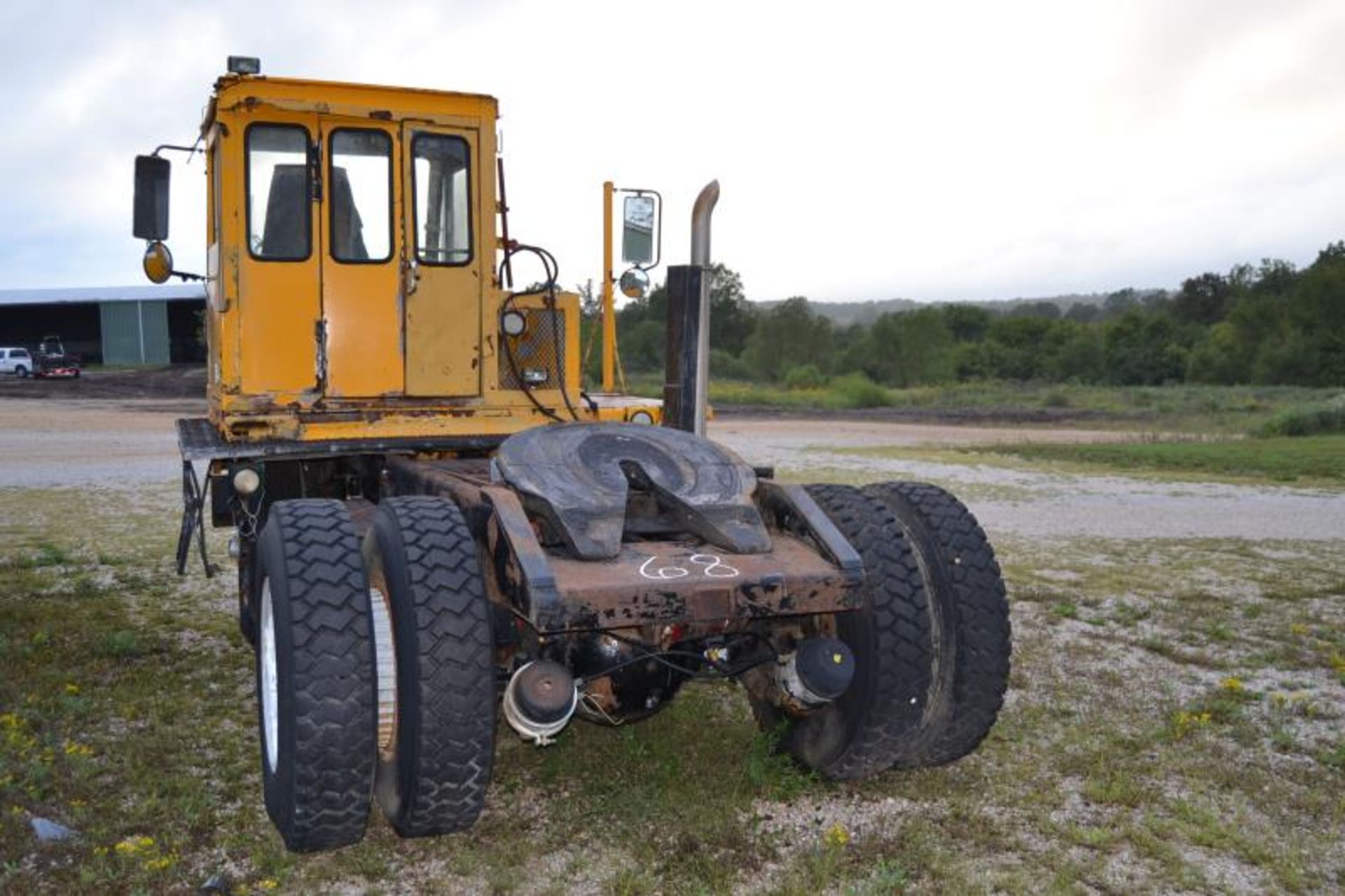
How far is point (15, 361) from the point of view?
48750 mm

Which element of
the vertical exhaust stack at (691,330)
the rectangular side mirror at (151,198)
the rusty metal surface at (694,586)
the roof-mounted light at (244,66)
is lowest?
the rusty metal surface at (694,586)

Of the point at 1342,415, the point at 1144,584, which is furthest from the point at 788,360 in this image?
the point at 1144,584

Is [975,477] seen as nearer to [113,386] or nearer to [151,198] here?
[151,198]

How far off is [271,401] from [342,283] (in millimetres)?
746

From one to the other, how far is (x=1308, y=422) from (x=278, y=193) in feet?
92.6

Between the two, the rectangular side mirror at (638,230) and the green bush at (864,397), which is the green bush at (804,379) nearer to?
the green bush at (864,397)

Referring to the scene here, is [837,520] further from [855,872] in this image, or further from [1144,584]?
[1144,584]

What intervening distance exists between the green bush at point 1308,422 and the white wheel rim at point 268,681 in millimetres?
28220

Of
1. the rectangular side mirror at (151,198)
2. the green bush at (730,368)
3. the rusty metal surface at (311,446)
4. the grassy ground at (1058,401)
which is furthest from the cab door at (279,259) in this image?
the green bush at (730,368)

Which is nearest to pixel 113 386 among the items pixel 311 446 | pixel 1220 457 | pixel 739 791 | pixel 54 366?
pixel 54 366

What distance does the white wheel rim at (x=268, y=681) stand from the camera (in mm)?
4707

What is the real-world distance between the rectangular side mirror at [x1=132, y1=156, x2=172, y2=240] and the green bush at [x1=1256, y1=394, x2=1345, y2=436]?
89.6ft

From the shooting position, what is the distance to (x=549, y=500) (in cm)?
469

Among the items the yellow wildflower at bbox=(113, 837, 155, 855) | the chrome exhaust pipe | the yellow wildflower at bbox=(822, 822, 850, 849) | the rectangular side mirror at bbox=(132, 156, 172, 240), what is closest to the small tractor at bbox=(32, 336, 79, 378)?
the rectangular side mirror at bbox=(132, 156, 172, 240)
